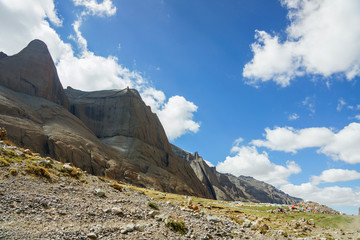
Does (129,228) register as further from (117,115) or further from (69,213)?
(117,115)

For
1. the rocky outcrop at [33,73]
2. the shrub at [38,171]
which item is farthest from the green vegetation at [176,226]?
the rocky outcrop at [33,73]

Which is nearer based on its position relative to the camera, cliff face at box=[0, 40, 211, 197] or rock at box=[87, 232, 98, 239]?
rock at box=[87, 232, 98, 239]

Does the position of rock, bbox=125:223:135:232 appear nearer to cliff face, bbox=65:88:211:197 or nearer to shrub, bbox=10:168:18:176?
shrub, bbox=10:168:18:176

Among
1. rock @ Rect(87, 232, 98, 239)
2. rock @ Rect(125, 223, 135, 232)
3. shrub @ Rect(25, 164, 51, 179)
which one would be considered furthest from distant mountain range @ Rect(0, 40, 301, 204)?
rock @ Rect(87, 232, 98, 239)

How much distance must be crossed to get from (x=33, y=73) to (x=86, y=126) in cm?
2069

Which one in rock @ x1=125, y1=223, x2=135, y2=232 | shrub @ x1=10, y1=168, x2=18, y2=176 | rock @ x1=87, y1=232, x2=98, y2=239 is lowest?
rock @ x1=87, y1=232, x2=98, y2=239

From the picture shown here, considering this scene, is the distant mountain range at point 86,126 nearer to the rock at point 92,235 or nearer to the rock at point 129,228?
the rock at point 129,228

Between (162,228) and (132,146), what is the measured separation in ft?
198

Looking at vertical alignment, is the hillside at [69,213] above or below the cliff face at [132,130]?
below

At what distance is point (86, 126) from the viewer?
64875 millimetres

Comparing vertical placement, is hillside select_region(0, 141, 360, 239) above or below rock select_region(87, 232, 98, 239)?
above

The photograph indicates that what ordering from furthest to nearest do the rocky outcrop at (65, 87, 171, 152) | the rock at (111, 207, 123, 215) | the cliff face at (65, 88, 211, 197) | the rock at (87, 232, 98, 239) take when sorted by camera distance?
the rocky outcrop at (65, 87, 171, 152), the cliff face at (65, 88, 211, 197), the rock at (111, 207, 123, 215), the rock at (87, 232, 98, 239)

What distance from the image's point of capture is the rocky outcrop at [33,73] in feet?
197

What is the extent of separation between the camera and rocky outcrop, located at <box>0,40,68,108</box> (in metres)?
60.1
